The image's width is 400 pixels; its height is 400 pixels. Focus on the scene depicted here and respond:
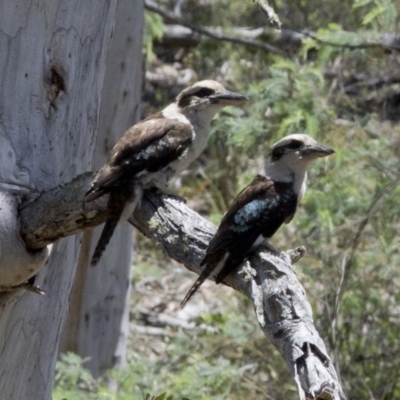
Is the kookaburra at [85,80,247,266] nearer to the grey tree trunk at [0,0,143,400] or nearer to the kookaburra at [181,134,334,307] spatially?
the grey tree trunk at [0,0,143,400]

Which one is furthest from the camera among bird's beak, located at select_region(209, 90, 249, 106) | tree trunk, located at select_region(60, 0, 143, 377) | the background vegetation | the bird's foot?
tree trunk, located at select_region(60, 0, 143, 377)

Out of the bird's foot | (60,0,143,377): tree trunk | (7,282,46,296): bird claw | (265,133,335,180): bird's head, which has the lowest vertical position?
(60,0,143,377): tree trunk

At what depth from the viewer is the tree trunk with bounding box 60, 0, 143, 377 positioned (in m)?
5.49

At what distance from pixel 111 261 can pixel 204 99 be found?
82.5 inches

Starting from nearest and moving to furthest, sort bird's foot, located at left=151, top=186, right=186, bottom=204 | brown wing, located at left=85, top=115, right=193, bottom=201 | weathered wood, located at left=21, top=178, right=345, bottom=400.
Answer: weathered wood, located at left=21, top=178, right=345, bottom=400 < brown wing, located at left=85, top=115, right=193, bottom=201 < bird's foot, located at left=151, top=186, right=186, bottom=204

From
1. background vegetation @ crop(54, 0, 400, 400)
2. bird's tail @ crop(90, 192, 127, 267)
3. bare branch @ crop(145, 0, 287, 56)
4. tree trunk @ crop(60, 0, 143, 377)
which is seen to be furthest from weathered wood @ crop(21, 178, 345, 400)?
bare branch @ crop(145, 0, 287, 56)

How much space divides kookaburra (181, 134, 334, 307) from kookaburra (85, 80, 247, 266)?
0.31 m

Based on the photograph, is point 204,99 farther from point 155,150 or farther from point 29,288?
point 29,288

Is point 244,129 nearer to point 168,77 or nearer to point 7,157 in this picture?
point 7,157

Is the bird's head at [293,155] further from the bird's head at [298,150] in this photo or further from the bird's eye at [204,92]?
the bird's eye at [204,92]

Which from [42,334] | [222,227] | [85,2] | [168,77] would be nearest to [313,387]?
[222,227]

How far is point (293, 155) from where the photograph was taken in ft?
11.8

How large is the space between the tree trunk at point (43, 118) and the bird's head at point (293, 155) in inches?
35.6

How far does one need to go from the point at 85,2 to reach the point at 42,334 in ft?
3.85
